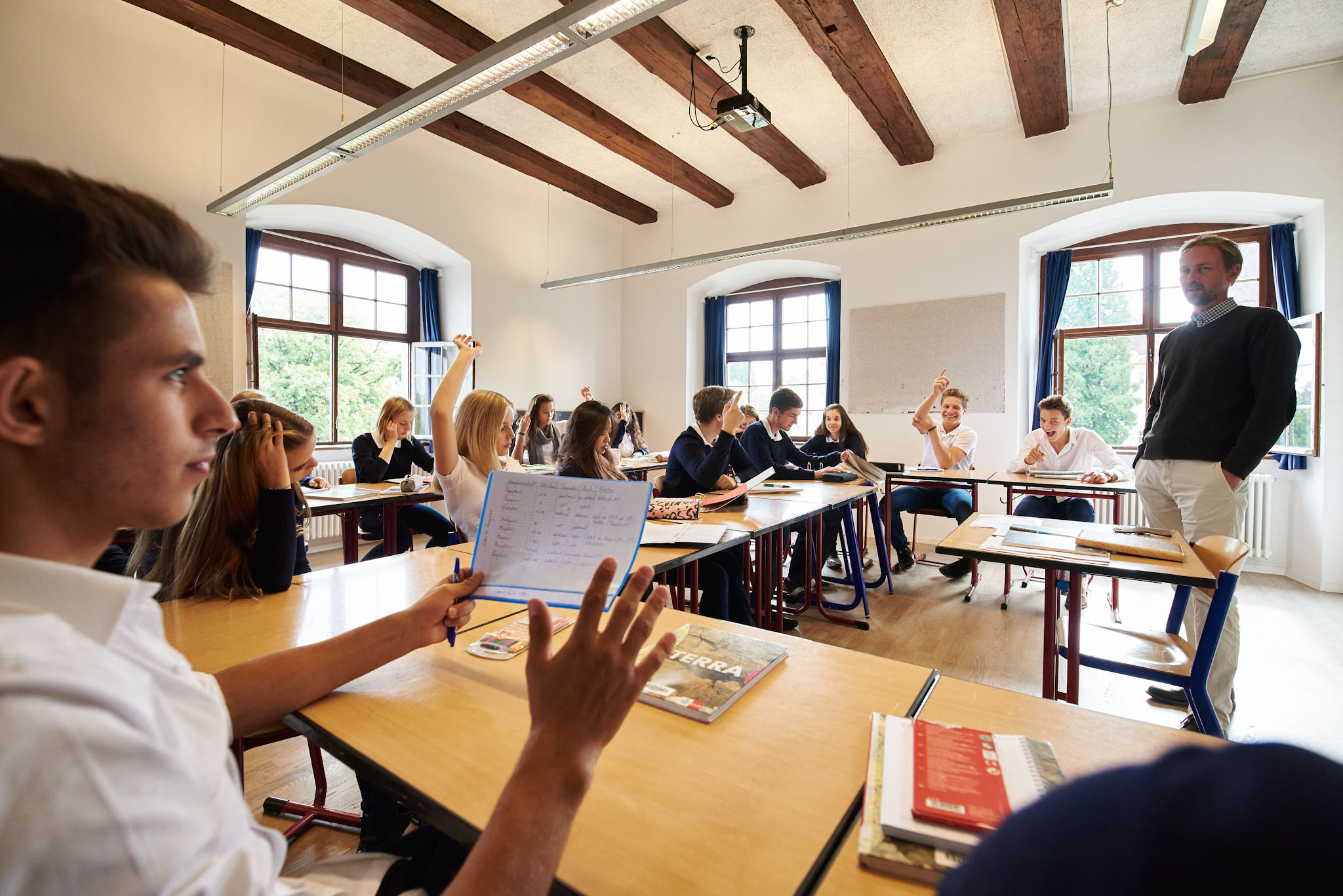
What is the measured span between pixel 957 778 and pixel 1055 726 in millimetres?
275

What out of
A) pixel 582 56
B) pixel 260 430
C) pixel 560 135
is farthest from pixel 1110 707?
pixel 560 135

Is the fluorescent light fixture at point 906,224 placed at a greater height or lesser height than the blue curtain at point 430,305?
greater

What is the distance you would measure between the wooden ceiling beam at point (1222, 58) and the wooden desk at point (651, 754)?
4760mm

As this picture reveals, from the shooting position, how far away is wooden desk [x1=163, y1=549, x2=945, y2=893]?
655 millimetres

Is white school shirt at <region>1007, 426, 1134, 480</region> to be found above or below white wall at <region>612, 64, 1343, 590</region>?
below

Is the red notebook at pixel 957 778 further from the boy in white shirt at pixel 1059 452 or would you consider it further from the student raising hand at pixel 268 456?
the boy in white shirt at pixel 1059 452

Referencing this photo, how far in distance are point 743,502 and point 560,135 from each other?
182 inches

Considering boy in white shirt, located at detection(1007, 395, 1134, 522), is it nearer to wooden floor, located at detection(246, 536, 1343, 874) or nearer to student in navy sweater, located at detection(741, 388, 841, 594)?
wooden floor, located at detection(246, 536, 1343, 874)

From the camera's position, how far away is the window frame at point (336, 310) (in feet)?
18.4

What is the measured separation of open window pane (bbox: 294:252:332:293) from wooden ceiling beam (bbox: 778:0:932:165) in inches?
192

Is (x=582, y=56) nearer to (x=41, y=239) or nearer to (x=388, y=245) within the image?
(x=388, y=245)

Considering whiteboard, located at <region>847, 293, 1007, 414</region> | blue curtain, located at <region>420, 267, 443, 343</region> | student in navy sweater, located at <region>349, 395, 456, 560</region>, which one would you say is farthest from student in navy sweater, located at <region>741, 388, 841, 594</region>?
blue curtain, located at <region>420, 267, 443, 343</region>

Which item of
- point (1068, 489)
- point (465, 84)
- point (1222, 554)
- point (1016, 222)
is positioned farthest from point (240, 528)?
point (1016, 222)

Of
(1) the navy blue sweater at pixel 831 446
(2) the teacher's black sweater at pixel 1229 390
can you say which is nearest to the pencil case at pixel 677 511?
(2) the teacher's black sweater at pixel 1229 390
